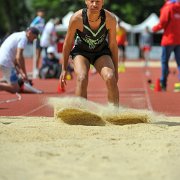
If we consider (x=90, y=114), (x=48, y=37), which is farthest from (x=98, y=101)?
(x=48, y=37)

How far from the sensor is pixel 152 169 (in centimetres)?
473

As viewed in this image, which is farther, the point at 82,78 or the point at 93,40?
the point at 93,40

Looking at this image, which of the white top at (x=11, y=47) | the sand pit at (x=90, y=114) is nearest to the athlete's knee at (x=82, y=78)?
the sand pit at (x=90, y=114)

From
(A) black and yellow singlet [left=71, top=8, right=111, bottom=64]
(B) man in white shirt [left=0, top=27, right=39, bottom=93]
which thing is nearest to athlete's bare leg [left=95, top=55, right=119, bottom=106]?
(A) black and yellow singlet [left=71, top=8, right=111, bottom=64]

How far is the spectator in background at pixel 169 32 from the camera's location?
44.4ft

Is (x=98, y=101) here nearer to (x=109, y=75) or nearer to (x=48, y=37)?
(x=109, y=75)

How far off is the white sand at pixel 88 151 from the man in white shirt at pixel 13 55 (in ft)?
16.1

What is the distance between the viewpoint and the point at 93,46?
25.4 ft

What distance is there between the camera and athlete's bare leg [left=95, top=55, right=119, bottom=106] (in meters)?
7.51

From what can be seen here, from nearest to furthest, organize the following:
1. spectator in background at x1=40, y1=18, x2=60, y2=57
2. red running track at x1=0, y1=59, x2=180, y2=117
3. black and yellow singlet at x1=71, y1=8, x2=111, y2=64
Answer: black and yellow singlet at x1=71, y1=8, x2=111, y2=64 → red running track at x1=0, y1=59, x2=180, y2=117 → spectator in background at x1=40, y1=18, x2=60, y2=57

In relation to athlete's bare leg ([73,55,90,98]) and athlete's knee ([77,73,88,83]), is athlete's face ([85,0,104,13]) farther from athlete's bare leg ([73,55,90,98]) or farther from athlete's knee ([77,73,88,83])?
athlete's knee ([77,73,88,83])

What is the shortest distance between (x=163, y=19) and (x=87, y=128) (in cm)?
717

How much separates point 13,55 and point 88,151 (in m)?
7.36

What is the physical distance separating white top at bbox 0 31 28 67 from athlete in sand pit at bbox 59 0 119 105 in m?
4.52
